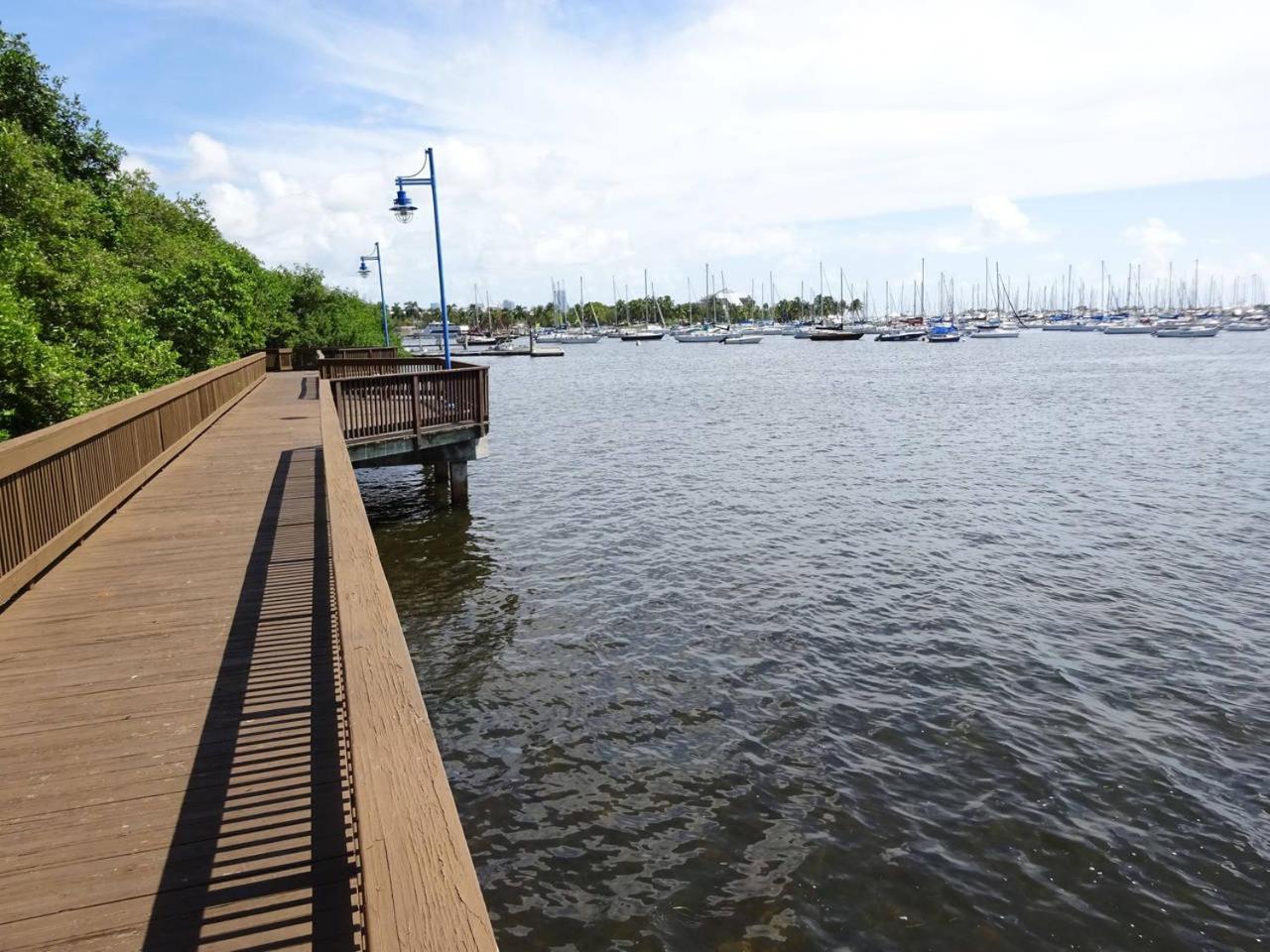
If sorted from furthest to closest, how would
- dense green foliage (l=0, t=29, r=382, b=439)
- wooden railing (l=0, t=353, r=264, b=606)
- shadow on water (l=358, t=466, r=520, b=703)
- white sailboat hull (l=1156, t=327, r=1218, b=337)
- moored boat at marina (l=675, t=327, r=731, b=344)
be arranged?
moored boat at marina (l=675, t=327, r=731, b=344)
white sailboat hull (l=1156, t=327, r=1218, b=337)
dense green foliage (l=0, t=29, r=382, b=439)
shadow on water (l=358, t=466, r=520, b=703)
wooden railing (l=0, t=353, r=264, b=606)

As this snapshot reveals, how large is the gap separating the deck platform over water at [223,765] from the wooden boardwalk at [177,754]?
12 millimetres

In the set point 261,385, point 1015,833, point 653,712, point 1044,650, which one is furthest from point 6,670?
point 261,385

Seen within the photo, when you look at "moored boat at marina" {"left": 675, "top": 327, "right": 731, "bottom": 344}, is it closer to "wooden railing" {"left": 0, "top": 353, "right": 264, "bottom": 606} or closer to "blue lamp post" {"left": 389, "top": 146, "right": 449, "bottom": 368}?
"blue lamp post" {"left": 389, "top": 146, "right": 449, "bottom": 368}

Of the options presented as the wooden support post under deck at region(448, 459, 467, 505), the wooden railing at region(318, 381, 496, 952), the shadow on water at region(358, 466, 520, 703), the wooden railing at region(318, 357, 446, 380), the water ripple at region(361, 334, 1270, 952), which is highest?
the wooden railing at region(318, 357, 446, 380)

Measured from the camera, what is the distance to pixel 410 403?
1727cm

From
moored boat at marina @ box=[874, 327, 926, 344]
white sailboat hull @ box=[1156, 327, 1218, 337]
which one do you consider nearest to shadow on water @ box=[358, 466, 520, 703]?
moored boat at marina @ box=[874, 327, 926, 344]

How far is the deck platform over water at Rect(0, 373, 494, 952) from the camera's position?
235 cm

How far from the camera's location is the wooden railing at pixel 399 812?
181cm

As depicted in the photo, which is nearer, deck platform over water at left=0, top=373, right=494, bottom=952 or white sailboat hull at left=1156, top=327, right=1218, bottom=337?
deck platform over water at left=0, top=373, right=494, bottom=952

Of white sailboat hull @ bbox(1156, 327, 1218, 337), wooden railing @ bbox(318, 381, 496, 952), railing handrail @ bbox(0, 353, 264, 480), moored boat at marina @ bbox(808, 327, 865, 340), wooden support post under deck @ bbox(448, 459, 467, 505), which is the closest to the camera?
wooden railing @ bbox(318, 381, 496, 952)

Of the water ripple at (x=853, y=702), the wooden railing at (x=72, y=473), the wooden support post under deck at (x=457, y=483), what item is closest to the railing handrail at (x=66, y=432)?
the wooden railing at (x=72, y=473)

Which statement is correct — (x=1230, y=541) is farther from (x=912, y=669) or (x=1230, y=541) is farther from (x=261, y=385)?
(x=261, y=385)

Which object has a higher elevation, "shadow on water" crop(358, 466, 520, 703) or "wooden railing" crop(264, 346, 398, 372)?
"wooden railing" crop(264, 346, 398, 372)

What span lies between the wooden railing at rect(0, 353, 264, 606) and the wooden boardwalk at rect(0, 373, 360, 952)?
1.00ft
